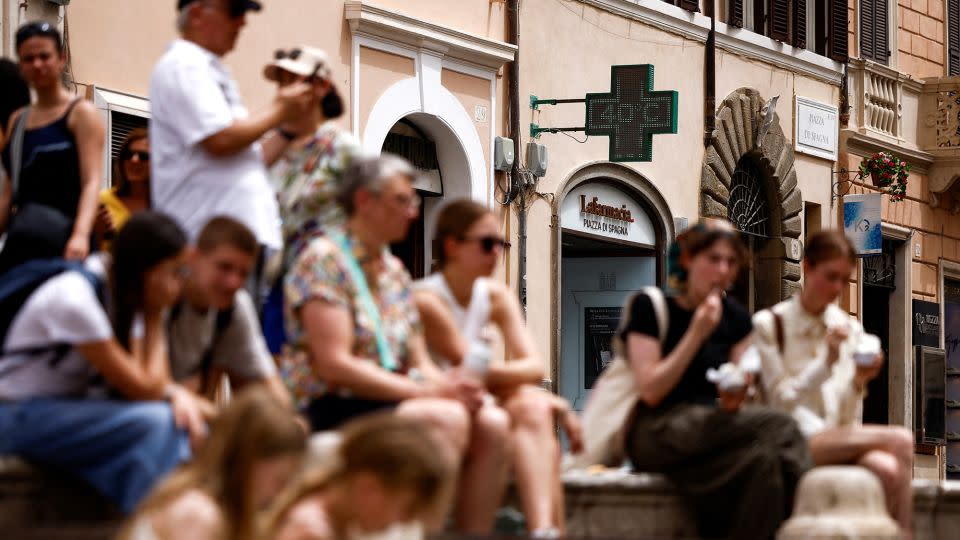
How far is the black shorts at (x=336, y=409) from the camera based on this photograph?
6281mm

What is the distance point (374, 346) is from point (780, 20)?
17790 millimetres

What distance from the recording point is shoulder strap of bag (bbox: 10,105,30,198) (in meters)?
7.07

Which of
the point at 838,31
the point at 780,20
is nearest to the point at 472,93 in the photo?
the point at 780,20

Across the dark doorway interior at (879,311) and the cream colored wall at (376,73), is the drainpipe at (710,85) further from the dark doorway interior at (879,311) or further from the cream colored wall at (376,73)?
the cream colored wall at (376,73)

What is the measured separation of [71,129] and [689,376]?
235 centimetres

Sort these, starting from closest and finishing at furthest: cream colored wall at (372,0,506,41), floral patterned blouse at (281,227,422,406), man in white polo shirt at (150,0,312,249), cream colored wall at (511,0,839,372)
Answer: floral patterned blouse at (281,227,422,406) < man in white polo shirt at (150,0,312,249) < cream colored wall at (372,0,506,41) < cream colored wall at (511,0,839,372)

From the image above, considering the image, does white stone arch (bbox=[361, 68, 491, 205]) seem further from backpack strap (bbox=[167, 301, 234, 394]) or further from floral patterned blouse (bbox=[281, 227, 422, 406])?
backpack strap (bbox=[167, 301, 234, 394])

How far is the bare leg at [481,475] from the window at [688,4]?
1545 centimetres

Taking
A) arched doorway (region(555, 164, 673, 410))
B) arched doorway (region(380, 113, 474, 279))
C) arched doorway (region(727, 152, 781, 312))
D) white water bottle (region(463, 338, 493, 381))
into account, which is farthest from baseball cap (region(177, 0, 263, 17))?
arched doorway (region(727, 152, 781, 312))

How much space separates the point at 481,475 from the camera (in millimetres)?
6340

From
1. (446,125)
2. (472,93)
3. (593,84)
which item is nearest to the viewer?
(446,125)

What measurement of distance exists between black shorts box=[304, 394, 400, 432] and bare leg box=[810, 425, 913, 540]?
2.00 metres

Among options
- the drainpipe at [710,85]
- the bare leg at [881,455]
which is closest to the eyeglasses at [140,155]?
the bare leg at [881,455]

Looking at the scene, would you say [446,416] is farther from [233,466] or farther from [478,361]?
[233,466]
